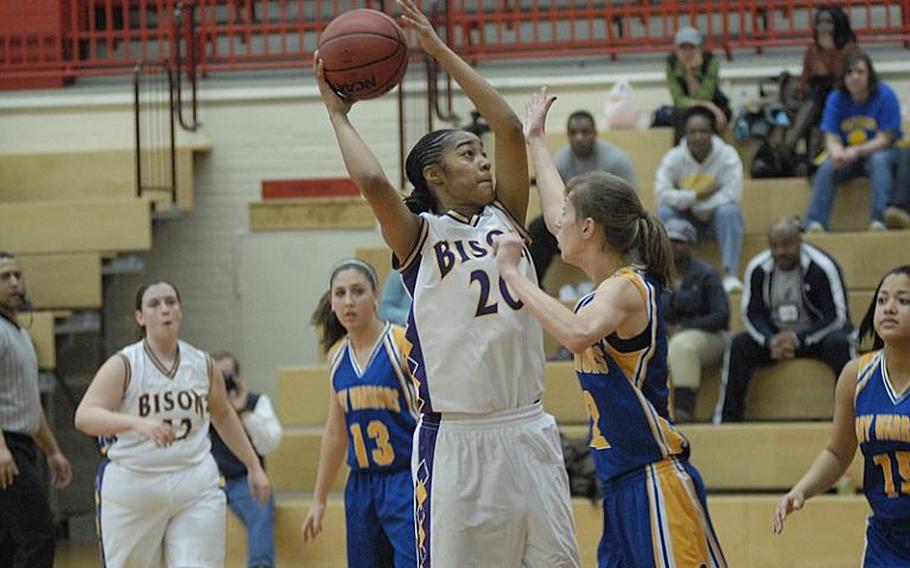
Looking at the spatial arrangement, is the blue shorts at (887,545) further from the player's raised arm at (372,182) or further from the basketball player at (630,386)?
the player's raised arm at (372,182)

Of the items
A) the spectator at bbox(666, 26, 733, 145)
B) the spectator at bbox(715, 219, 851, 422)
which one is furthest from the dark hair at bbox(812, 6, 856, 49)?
the spectator at bbox(715, 219, 851, 422)

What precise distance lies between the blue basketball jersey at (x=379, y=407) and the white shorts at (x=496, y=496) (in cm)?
162

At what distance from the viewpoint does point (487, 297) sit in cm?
436

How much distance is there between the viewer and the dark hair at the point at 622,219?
14.2 ft

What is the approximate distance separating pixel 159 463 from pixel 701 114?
463cm

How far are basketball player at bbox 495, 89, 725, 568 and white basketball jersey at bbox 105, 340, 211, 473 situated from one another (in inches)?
98.4

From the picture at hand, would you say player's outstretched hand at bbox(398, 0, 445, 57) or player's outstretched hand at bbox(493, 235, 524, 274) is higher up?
player's outstretched hand at bbox(398, 0, 445, 57)

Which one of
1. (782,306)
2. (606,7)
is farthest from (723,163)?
(606,7)

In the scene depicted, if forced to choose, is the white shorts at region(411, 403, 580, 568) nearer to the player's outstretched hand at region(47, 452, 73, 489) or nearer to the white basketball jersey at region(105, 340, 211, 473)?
the white basketball jersey at region(105, 340, 211, 473)

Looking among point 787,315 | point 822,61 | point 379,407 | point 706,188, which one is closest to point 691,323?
point 787,315

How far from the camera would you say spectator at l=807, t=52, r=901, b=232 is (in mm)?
9461

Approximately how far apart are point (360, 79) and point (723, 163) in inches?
207

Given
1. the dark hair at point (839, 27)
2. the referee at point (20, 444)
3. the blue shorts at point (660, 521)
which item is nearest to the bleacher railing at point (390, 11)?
the dark hair at point (839, 27)

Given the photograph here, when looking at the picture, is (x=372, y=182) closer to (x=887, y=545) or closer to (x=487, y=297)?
(x=487, y=297)
